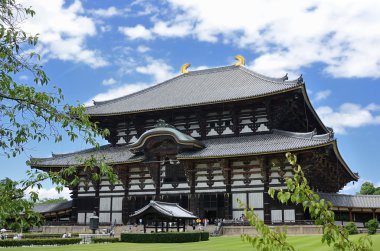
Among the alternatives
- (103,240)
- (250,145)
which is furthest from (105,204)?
(250,145)

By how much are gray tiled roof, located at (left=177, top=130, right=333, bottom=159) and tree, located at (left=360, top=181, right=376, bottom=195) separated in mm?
60985

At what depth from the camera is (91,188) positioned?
46.8 metres

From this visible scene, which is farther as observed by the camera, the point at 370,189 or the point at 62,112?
the point at 370,189

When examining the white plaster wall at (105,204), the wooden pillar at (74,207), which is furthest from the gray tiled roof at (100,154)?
the white plaster wall at (105,204)

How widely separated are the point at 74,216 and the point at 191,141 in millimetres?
15994

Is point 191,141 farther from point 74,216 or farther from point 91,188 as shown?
point 74,216

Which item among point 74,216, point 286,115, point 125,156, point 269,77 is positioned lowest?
point 74,216

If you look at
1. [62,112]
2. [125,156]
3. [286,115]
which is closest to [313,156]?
[286,115]

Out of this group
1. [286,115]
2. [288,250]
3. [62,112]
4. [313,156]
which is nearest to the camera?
[288,250]

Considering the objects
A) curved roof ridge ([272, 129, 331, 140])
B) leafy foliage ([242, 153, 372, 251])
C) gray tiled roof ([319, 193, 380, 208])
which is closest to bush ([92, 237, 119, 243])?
curved roof ridge ([272, 129, 331, 140])

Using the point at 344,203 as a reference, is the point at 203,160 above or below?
above

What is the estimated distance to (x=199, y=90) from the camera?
163 feet

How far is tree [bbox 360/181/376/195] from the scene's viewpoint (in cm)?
9386

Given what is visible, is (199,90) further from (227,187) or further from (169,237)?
(169,237)
